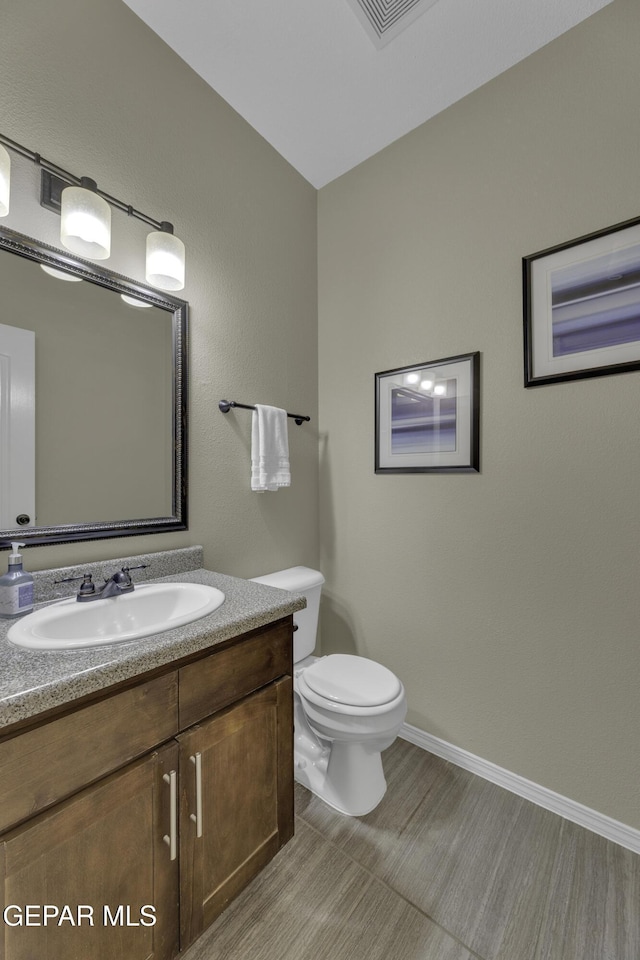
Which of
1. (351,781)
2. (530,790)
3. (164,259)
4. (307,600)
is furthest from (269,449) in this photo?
(530,790)

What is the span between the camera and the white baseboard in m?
1.35

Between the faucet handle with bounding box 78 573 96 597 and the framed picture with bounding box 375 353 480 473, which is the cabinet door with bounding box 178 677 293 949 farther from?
the framed picture with bounding box 375 353 480 473

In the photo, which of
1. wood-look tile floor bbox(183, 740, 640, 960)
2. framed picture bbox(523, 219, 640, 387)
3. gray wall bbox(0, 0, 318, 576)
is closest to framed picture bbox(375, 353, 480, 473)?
framed picture bbox(523, 219, 640, 387)

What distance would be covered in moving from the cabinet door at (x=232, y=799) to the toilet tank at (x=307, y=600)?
540 mm

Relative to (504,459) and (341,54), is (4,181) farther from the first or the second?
(504,459)

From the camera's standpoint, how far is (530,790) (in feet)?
5.00

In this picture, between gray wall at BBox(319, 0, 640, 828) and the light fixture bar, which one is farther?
gray wall at BBox(319, 0, 640, 828)

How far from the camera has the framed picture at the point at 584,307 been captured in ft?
4.36

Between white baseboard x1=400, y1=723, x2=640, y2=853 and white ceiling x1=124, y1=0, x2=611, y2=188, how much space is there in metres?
2.76

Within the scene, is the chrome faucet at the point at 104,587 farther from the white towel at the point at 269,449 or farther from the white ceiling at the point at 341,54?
the white ceiling at the point at 341,54

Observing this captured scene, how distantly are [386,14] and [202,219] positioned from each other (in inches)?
36.5

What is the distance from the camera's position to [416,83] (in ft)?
5.37

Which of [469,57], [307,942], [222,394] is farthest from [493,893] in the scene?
[469,57]

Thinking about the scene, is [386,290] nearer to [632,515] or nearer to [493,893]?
[632,515]
